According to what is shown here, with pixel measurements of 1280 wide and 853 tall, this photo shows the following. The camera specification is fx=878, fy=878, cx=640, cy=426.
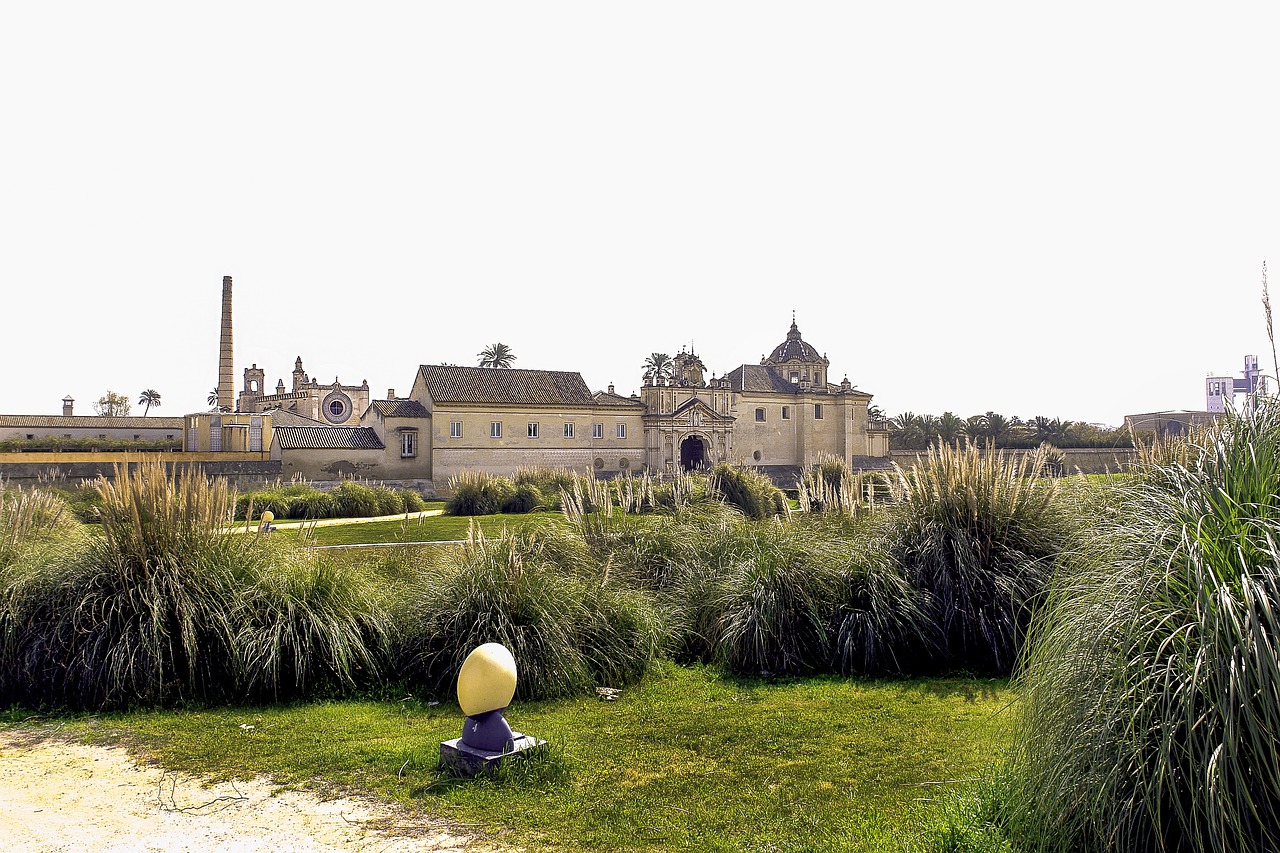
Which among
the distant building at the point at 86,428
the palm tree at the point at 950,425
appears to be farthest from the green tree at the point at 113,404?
→ the palm tree at the point at 950,425

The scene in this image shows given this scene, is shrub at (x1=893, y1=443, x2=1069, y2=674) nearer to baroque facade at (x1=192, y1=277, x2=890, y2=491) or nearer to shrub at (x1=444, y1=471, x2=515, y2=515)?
shrub at (x1=444, y1=471, x2=515, y2=515)

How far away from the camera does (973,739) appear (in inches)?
214

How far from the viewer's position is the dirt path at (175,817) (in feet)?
13.5

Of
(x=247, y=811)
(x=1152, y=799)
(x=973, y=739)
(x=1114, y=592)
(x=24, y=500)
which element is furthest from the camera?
(x=24, y=500)

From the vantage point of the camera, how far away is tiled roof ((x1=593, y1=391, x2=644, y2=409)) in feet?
146

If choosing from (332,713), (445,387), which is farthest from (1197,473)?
(445,387)

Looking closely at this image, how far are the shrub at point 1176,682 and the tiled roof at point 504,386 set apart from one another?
37918mm

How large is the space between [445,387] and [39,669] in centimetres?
3485

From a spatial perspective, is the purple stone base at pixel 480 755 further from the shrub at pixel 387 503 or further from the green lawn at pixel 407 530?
the shrub at pixel 387 503

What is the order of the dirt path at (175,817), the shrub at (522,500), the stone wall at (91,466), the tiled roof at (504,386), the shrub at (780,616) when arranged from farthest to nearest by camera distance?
the tiled roof at (504,386) < the stone wall at (91,466) < the shrub at (522,500) < the shrub at (780,616) < the dirt path at (175,817)

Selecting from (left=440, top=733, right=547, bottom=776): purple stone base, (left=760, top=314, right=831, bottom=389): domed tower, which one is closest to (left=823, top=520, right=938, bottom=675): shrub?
(left=440, top=733, right=547, bottom=776): purple stone base

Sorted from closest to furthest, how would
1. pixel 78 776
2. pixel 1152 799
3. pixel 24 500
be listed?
pixel 1152 799 < pixel 78 776 < pixel 24 500

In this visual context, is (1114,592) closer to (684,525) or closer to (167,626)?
(167,626)

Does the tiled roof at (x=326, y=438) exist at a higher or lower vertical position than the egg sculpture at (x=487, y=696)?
higher
